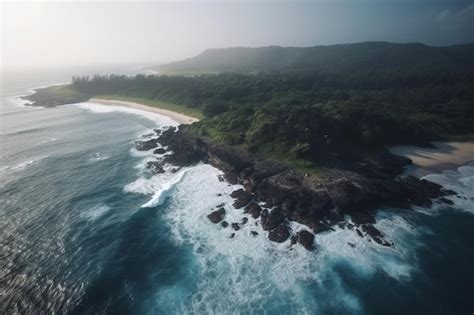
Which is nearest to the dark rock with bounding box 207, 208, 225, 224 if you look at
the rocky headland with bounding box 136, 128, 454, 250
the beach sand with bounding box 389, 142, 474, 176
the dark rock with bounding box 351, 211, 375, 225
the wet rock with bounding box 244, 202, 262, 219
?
the rocky headland with bounding box 136, 128, 454, 250

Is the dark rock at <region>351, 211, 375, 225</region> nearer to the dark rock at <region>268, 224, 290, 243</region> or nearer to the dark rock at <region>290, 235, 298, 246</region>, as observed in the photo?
the dark rock at <region>290, 235, 298, 246</region>

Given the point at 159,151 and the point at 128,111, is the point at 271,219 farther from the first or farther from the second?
the point at 128,111

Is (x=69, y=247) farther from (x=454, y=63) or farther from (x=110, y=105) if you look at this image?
(x=454, y=63)

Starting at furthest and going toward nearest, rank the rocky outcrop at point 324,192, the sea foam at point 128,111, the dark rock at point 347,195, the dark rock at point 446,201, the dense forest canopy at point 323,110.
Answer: the sea foam at point 128,111
the dense forest canopy at point 323,110
the dark rock at point 446,201
the dark rock at point 347,195
the rocky outcrop at point 324,192

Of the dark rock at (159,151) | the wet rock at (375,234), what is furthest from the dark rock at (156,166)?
the wet rock at (375,234)

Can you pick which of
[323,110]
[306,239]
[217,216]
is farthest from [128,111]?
[306,239]

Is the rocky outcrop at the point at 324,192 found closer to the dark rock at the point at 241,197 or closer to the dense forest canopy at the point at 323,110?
the dark rock at the point at 241,197
